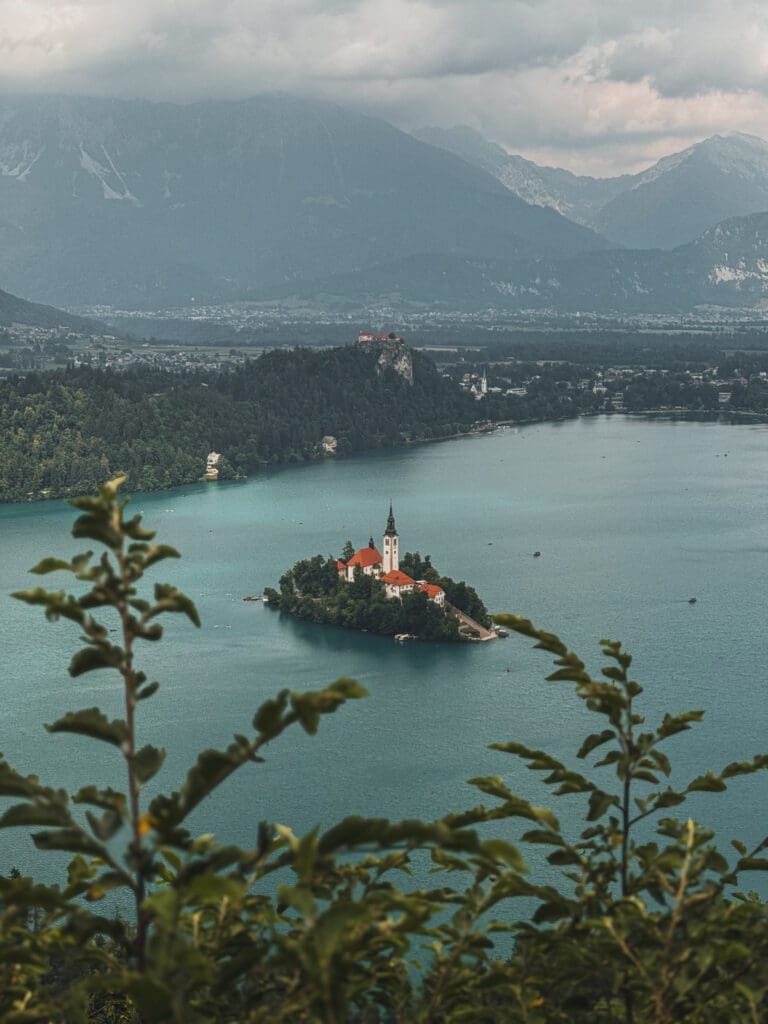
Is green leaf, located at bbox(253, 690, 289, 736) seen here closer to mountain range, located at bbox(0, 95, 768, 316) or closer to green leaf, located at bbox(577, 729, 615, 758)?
green leaf, located at bbox(577, 729, 615, 758)

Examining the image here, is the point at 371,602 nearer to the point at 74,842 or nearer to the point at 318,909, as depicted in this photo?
the point at 318,909

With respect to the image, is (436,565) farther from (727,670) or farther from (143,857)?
(143,857)

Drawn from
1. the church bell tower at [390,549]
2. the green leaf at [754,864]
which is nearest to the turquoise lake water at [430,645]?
the church bell tower at [390,549]

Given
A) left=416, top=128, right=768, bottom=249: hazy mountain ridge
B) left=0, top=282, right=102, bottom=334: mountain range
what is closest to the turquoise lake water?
left=0, top=282, right=102, bottom=334: mountain range

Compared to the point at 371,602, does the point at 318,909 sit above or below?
above

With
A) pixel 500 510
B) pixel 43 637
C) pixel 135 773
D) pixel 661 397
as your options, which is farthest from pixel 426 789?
pixel 661 397

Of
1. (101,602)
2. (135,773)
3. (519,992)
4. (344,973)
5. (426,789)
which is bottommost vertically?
(426,789)

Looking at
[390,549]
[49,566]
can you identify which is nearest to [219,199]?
[390,549]
